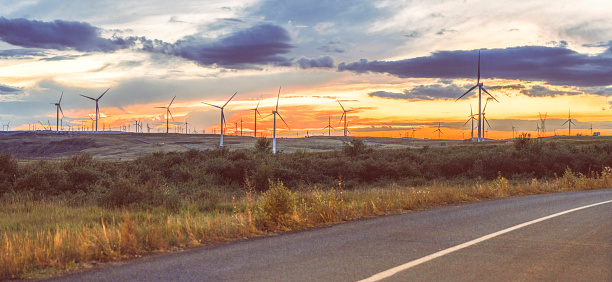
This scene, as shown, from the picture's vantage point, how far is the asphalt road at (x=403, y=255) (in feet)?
23.7

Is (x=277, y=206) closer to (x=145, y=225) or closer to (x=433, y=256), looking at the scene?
(x=145, y=225)

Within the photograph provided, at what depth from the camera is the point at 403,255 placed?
845 centimetres

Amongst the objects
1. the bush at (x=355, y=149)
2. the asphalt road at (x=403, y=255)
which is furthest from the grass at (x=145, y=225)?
the bush at (x=355, y=149)

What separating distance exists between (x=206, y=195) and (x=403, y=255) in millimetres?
16368

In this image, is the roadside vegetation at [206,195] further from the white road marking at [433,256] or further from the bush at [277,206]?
the white road marking at [433,256]

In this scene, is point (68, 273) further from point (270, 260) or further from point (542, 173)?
point (542, 173)

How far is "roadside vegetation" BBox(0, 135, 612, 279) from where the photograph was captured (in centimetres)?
923

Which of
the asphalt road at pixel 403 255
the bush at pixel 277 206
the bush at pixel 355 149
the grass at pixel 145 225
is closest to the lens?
the asphalt road at pixel 403 255

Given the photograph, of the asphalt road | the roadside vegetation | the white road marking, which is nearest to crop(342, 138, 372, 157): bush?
the roadside vegetation

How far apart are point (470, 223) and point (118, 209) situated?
12.0 meters

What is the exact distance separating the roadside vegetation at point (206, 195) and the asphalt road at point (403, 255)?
0.93 m

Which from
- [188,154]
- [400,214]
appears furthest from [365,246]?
[188,154]

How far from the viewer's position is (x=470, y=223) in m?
12.1

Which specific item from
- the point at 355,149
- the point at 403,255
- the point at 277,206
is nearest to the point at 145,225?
the point at 277,206
